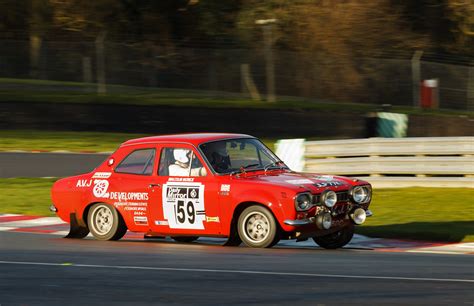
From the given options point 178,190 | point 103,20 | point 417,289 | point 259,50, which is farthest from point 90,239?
point 103,20

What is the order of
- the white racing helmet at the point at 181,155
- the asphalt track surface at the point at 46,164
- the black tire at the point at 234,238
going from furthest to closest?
the asphalt track surface at the point at 46,164 → the white racing helmet at the point at 181,155 → the black tire at the point at 234,238

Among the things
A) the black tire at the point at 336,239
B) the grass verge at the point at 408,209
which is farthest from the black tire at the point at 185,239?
Answer: the grass verge at the point at 408,209

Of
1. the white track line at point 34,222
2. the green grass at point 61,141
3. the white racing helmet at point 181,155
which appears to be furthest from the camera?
the green grass at point 61,141

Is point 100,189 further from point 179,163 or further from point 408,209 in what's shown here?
point 408,209

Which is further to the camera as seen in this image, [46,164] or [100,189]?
[46,164]

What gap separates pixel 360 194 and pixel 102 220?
327cm

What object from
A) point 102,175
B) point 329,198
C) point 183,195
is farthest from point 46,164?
point 329,198

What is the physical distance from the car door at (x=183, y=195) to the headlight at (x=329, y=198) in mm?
1236

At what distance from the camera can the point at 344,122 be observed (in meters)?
28.8

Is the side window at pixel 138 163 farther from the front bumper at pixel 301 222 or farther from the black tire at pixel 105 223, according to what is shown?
the front bumper at pixel 301 222

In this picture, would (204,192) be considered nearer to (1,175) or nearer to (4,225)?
(4,225)

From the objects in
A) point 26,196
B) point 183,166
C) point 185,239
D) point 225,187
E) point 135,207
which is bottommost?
point 185,239

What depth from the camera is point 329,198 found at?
1160 centimetres

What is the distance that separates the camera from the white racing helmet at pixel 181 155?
12453 mm
